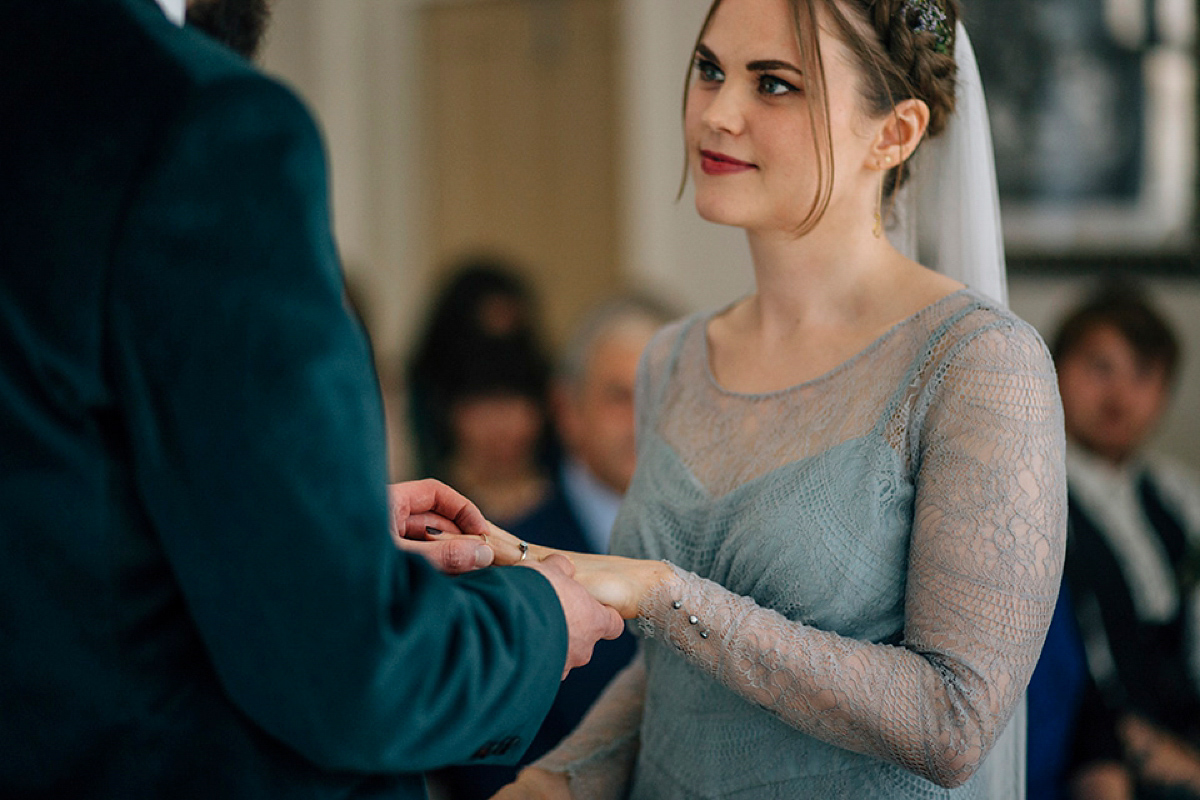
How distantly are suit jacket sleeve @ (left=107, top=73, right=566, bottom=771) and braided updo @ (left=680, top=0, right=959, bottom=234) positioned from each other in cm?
66

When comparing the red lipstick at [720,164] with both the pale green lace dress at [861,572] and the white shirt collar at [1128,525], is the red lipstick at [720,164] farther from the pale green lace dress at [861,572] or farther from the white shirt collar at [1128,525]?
the white shirt collar at [1128,525]

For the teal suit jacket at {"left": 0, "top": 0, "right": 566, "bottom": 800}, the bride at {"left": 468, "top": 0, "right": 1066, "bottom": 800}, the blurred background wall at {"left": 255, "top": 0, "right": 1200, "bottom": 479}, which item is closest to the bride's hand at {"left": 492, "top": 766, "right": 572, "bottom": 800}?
the bride at {"left": 468, "top": 0, "right": 1066, "bottom": 800}

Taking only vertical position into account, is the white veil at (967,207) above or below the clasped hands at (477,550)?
above

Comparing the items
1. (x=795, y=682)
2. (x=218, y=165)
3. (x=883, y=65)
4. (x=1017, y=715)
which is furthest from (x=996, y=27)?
(x=218, y=165)

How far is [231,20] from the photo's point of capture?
53.1 inches

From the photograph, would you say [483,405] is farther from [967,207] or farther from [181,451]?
[181,451]

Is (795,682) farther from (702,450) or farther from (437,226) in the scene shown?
(437,226)

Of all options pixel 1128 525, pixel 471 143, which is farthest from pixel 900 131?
pixel 471 143

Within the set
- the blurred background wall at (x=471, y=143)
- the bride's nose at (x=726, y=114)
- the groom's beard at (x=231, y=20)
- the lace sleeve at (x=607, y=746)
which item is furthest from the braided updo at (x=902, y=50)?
the blurred background wall at (x=471, y=143)

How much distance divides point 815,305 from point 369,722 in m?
0.80

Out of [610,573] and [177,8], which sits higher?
[177,8]

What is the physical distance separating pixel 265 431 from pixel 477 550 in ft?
1.26

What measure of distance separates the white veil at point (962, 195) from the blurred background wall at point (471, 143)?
2926 mm

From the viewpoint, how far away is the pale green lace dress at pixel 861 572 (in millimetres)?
1154
